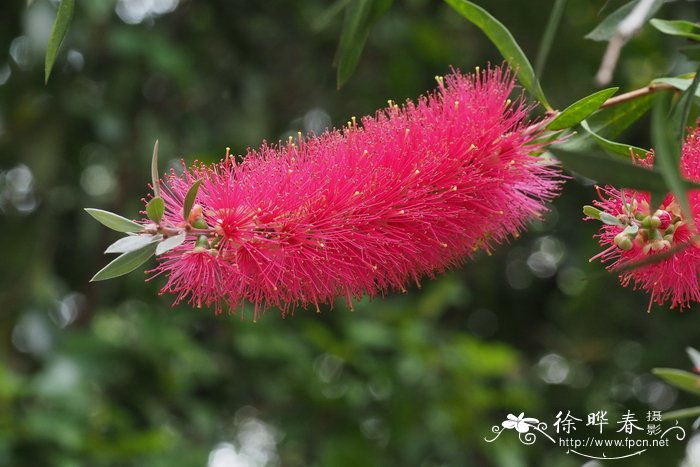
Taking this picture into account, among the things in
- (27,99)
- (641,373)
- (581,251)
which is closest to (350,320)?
(581,251)

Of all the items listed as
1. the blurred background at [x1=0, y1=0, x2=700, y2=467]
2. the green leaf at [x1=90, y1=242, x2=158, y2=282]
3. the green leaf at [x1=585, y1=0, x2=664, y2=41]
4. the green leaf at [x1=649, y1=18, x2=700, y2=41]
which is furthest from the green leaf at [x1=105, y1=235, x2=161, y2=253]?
the blurred background at [x1=0, y1=0, x2=700, y2=467]

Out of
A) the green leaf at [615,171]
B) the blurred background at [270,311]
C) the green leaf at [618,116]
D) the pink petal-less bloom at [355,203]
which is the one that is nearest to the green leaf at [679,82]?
the green leaf at [618,116]

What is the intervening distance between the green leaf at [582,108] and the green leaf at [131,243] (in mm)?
469

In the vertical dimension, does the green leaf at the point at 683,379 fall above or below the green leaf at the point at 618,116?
below

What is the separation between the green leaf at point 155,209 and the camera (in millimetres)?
901

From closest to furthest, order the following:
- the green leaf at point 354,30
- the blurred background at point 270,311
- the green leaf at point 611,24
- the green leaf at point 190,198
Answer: the green leaf at point 190,198, the green leaf at point 611,24, the green leaf at point 354,30, the blurred background at point 270,311

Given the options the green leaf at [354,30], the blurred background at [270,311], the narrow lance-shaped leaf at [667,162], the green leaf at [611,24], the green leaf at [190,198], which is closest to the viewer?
the narrow lance-shaped leaf at [667,162]

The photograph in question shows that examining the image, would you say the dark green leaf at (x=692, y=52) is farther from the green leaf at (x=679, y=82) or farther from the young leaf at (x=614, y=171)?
the young leaf at (x=614, y=171)

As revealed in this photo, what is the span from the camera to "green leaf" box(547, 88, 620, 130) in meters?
0.96

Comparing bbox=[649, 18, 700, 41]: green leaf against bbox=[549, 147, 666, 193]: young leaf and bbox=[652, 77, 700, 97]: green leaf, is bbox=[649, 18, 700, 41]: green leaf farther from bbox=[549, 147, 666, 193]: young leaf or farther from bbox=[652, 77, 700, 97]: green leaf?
bbox=[549, 147, 666, 193]: young leaf

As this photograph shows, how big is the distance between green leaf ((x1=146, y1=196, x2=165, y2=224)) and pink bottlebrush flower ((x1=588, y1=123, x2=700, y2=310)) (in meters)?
0.48

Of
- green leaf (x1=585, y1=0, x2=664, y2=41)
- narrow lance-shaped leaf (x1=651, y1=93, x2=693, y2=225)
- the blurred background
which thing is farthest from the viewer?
the blurred background

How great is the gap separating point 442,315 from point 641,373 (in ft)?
2.90

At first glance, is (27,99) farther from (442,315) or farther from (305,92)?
(442,315)
